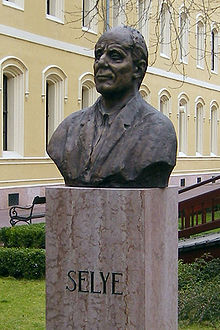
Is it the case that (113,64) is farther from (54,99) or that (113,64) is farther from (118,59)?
(54,99)

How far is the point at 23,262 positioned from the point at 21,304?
64.3 inches

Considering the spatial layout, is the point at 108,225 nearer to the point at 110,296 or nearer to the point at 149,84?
the point at 110,296

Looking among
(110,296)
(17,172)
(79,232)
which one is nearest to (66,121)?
(79,232)

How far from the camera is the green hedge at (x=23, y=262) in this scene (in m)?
10.5

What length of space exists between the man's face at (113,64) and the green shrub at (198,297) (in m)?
3.70

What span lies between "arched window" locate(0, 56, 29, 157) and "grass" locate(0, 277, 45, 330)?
995 cm

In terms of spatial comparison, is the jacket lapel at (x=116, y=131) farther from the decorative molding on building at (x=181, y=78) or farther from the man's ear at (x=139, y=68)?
the decorative molding on building at (x=181, y=78)

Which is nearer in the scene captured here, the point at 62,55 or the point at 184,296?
the point at 184,296

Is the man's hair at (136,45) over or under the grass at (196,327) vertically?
over

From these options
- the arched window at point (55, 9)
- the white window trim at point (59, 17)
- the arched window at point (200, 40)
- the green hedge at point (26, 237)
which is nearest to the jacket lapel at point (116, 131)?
the green hedge at point (26, 237)

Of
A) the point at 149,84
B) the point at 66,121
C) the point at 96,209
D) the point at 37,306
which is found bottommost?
the point at 37,306

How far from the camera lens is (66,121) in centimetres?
587

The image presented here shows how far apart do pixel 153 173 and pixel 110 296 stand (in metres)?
0.99

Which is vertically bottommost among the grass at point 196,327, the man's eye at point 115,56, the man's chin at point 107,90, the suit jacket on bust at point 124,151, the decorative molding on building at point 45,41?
the grass at point 196,327
